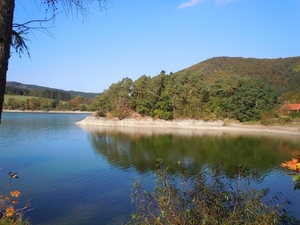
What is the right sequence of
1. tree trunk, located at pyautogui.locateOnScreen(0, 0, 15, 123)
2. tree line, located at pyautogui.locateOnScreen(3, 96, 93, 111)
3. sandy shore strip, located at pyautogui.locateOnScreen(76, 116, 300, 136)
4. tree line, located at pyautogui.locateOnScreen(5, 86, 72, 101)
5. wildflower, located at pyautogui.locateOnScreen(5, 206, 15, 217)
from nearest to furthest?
1. tree trunk, located at pyautogui.locateOnScreen(0, 0, 15, 123)
2. wildflower, located at pyautogui.locateOnScreen(5, 206, 15, 217)
3. sandy shore strip, located at pyautogui.locateOnScreen(76, 116, 300, 136)
4. tree line, located at pyautogui.locateOnScreen(3, 96, 93, 111)
5. tree line, located at pyautogui.locateOnScreen(5, 86, 72, 101)

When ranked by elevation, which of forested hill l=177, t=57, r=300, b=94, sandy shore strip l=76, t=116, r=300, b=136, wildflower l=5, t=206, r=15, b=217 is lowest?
sandy shore strip l=76, t=116, r=300, b=136

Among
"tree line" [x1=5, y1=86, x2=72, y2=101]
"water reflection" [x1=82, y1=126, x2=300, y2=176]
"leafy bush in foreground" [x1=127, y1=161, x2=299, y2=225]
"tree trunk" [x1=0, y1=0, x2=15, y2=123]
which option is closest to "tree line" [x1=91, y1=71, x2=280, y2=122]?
"water reflection" [x1=82, y1=126, x2=300, y2=176]

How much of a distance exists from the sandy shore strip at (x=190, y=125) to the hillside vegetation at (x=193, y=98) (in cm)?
108

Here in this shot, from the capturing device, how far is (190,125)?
41000 millimetres

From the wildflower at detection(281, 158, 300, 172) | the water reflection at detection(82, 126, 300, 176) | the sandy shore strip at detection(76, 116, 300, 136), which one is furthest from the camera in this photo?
the sandy shore strip at detection(76, 116, 300, 136)

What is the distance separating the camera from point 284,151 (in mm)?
20781

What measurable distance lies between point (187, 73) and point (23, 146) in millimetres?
34048

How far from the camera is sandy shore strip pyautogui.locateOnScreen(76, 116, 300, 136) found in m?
34.3

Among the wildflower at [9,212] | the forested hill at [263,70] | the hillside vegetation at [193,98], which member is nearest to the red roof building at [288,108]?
the hillside vegetation at [193,98]

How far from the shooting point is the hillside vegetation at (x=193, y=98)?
39384 mm

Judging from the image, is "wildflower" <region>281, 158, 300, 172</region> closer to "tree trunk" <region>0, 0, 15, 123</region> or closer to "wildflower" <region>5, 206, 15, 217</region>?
"tree trunk" <region>0, 0, 15, 123</region>

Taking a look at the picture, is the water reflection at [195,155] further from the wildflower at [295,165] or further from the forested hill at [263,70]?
the forested hill at [263,70]

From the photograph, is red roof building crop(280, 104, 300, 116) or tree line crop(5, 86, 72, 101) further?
tree line crop(5, 86, 72, 101)

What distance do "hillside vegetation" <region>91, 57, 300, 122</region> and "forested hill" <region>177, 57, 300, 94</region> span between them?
13.0 ft
